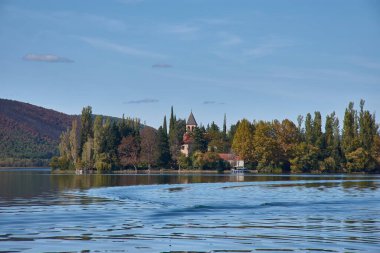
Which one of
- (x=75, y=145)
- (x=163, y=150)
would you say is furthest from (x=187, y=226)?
(x=163, y=150)

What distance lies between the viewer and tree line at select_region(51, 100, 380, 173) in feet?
390

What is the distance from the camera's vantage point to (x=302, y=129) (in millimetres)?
129500

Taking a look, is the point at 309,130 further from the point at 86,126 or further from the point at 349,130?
the point at 86,126

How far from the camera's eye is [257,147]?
12769cm

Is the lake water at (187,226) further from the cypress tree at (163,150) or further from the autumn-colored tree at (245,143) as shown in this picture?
the autumn-colored tree at (245,143)

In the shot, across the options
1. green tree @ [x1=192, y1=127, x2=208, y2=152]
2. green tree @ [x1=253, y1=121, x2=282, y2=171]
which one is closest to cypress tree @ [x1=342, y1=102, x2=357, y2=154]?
green tree @ [x1=253, y1=121, x2=282, y2=171]

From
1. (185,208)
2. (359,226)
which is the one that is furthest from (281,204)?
(359,226)

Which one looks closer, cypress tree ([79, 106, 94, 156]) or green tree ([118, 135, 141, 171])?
cypress tree ([79, 106, 94, 156])

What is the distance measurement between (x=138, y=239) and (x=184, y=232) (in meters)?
2.40

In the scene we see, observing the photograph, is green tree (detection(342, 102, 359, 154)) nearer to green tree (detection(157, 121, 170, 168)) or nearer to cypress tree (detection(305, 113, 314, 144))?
cypress tree (detection(305, 113, 314, 144))

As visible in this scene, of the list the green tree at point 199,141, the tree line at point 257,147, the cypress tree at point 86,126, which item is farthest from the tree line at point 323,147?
the cypress tree at point 86,126

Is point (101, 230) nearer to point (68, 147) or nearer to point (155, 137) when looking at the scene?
point (68, 147)

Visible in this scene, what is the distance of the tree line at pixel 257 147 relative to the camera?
390 ft

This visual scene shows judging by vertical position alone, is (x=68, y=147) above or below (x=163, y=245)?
above
